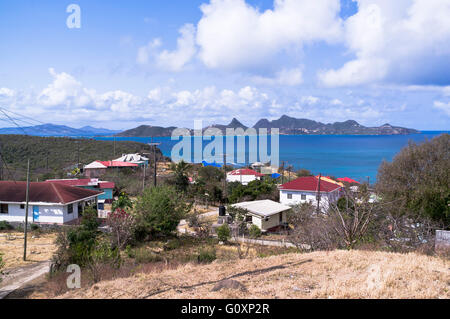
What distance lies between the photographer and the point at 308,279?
8648mm

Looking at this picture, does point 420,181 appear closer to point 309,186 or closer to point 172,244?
point 309,186

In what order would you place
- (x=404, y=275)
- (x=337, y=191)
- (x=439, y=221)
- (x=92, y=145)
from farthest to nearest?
1. (x=92, y=145)
2. (x=337, y=191)
3. (x=439, y=221)
4. (x=404, y=275)

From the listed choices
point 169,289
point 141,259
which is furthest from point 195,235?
point 169,289

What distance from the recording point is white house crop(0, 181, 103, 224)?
24.9m

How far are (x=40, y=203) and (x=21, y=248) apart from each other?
18.2 ft

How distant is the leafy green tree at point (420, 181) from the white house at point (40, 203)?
22573mm

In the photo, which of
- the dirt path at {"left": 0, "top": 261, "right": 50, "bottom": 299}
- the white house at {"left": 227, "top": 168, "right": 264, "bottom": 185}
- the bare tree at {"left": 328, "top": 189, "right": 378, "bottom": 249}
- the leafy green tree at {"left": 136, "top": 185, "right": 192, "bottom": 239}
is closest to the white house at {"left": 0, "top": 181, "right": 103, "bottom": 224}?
the leafy green tree at {"left": 136, "top": 185, "right": 192, "bottom": 239}

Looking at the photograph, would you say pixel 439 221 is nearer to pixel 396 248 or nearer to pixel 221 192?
pixel 396 248

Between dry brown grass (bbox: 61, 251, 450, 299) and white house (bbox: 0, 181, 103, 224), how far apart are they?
57.6 ft

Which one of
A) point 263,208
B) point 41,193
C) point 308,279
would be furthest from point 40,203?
point 308,279

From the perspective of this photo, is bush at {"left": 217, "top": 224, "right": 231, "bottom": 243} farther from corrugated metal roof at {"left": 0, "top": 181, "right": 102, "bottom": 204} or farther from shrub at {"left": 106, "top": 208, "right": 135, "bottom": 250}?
corrugated metal roof at {"left": 0, "top": 181, "right": 102, "bottom": 204}

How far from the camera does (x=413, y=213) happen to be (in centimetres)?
2030

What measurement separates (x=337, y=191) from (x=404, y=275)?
26.7 meters
